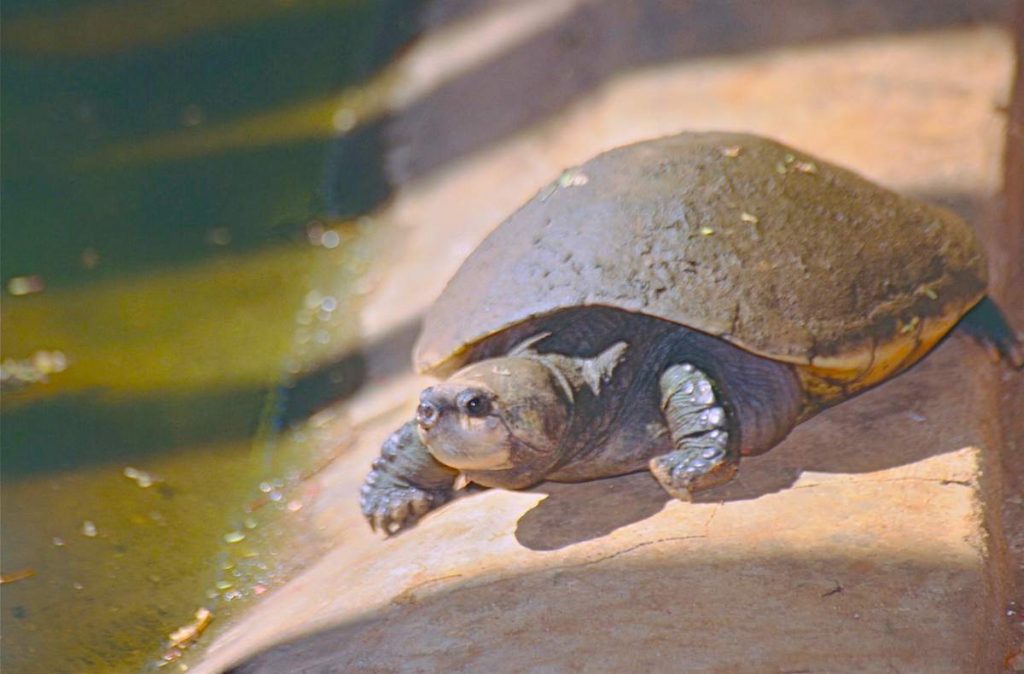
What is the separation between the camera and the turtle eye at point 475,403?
3.46 metres

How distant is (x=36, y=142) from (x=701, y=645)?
5.47 m

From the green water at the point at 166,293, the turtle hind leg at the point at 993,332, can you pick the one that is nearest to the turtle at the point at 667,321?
the turtle hind leg at the point at 993,332

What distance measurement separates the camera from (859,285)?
12.3 feet

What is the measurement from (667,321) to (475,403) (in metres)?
0.67

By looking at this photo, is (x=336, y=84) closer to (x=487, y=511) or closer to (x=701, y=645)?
(x=487, y=511)

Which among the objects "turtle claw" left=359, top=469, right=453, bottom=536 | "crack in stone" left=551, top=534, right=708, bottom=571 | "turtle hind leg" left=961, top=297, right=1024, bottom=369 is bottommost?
"crack in stone" left=551, top=534, right=708, bottom=571

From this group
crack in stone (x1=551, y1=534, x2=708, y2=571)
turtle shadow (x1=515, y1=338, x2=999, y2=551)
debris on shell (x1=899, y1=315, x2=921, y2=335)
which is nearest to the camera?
crack in stone (x1=551, y1=534, x2=708, y2=571)

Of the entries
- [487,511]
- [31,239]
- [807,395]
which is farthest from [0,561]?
[807,395]

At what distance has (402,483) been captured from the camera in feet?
13.1

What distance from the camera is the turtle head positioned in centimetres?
347

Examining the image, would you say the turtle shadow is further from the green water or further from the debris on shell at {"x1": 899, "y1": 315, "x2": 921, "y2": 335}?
the green water

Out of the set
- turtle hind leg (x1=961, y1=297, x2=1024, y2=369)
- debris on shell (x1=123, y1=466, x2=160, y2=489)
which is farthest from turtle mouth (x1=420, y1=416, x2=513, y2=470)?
turtle hind leg (x1=961, y1=297, x2=1024, y2=369)

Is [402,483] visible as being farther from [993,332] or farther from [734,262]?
[993,332]

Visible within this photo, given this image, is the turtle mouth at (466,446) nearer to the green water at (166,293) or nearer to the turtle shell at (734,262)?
the turtle shell at (734,262)
